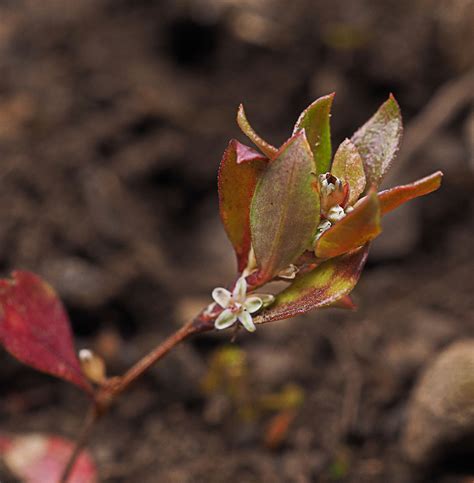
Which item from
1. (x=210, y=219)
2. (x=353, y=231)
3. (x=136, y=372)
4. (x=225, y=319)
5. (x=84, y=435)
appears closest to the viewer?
(x=353, y=231)

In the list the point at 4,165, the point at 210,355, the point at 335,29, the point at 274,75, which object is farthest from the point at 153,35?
the point at 210,355

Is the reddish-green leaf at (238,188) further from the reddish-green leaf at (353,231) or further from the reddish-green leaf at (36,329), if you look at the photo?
the reddish-green leaf at (36,329)

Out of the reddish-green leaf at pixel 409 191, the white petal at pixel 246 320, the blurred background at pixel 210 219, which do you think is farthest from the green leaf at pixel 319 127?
the blurred background at pixel 210 219

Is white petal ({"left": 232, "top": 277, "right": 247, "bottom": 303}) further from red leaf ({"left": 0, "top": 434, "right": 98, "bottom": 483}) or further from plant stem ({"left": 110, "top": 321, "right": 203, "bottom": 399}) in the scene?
red leaf ({"left": 0, "top": 434, "right": 98, "bottom": 483})

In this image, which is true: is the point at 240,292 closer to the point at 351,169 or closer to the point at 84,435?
the point at 351,169

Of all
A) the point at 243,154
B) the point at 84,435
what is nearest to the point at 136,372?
the point at 84,435

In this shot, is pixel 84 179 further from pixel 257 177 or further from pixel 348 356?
pixel 257 177
